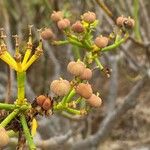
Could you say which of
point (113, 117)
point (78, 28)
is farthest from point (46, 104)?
point (113, 117)

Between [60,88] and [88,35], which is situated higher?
[88,35]

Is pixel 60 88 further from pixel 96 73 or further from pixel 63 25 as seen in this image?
pixel 96 73

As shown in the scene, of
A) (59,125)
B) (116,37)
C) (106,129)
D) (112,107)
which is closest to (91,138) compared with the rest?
(106,129)

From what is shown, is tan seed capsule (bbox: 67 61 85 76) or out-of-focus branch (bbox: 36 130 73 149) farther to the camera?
out-of-focus branch (bbox: 36 130 73 149)

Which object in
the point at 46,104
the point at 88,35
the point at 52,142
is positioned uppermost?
the point at 88,35

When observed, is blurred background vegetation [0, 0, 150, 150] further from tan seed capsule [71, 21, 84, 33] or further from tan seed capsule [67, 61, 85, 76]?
tan seed capsule [67, 61, 85, 76]

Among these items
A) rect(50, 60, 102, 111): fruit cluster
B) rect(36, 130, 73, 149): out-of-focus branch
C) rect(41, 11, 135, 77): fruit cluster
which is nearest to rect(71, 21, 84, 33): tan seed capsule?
rect(41, 11, 135, 77): fruit cluster

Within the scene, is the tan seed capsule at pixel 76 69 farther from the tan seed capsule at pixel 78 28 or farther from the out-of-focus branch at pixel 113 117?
the out-of-focus branch at pixel 113 117

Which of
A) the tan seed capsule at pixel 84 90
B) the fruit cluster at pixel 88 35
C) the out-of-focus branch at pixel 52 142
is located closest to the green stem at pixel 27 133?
the tan seed capsule at pixel 84 90

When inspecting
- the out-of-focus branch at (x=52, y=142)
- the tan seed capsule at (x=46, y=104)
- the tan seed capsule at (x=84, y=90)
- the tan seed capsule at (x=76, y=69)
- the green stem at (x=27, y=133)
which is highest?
the tan seed capsule at (x=76, y=69)
